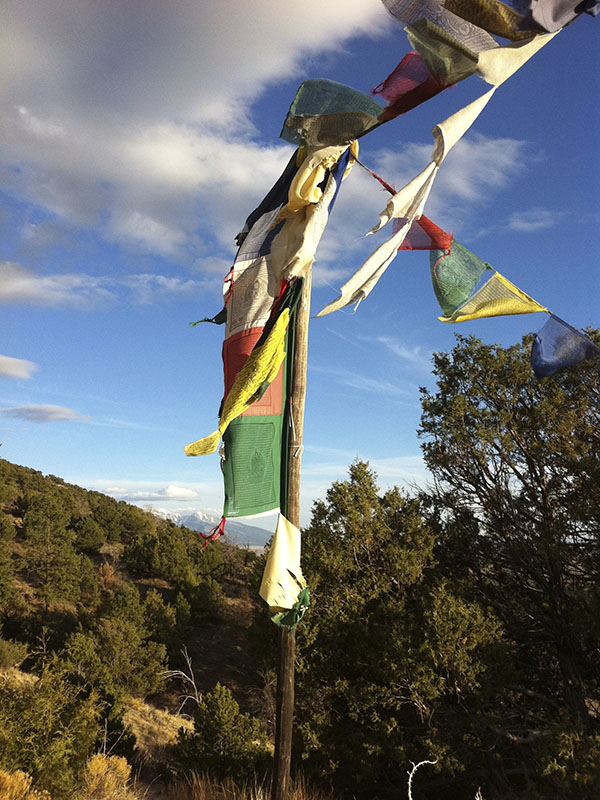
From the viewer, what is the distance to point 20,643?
1844 cm

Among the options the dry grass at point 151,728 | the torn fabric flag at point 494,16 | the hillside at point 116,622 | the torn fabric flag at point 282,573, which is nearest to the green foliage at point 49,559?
the hillside at point 116,622

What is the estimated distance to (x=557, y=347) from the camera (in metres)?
6.45

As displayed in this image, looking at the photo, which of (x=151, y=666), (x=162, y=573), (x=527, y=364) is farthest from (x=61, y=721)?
(x=162, y=573)

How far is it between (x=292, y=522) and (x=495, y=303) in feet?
11.1

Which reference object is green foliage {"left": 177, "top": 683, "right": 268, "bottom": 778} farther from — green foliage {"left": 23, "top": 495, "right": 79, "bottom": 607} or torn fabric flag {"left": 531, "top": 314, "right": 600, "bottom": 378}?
green foliage {"left": 23, "top": 495, "right": 79, "bottom": 607}

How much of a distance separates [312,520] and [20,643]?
12099 mm

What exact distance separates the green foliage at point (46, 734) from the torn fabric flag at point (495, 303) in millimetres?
7029

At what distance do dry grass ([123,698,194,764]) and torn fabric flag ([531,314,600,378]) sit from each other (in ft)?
35.9

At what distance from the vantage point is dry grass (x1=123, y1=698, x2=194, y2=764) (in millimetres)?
12791

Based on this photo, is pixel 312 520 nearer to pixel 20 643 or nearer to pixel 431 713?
pixel 431 713

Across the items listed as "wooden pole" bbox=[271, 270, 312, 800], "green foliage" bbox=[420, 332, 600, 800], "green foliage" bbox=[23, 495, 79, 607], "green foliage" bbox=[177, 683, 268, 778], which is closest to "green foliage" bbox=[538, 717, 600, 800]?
"green foliage" bbox=[420, 332, 600, 800]

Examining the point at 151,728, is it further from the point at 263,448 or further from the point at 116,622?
the point at 263,448

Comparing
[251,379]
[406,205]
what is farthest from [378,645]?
[406,205]

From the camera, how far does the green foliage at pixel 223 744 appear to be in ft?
30.8
